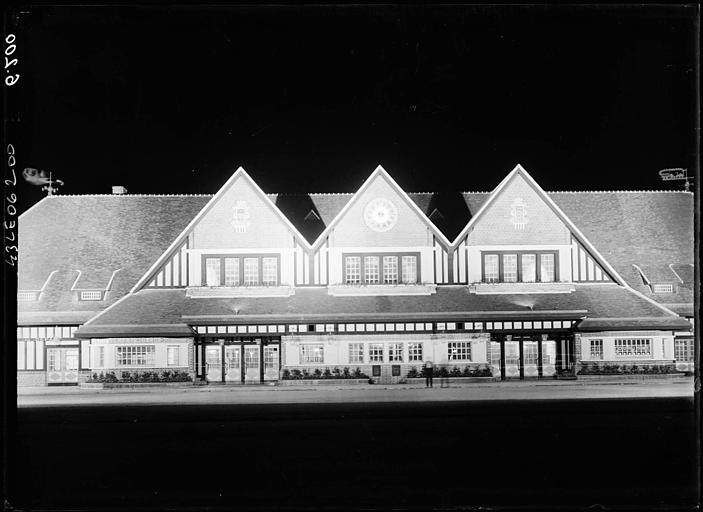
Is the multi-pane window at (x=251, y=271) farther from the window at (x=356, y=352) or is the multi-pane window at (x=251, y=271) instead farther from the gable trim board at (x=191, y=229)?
the window at (x=356, y=352)

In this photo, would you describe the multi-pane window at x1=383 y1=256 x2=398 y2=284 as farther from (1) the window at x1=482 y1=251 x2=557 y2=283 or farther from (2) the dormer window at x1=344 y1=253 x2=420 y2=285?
(1) the window at x1=482 y1=251 x2=557 y2=283

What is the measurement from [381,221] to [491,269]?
238cm

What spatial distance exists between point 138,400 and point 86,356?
1.69 m

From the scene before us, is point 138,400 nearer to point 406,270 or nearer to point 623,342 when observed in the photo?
point 406,270

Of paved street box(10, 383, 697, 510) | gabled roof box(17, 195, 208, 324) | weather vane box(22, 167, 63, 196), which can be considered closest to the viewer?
paved street box(10, 383, 697, 510)

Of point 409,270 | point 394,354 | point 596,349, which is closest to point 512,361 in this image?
point 596,349

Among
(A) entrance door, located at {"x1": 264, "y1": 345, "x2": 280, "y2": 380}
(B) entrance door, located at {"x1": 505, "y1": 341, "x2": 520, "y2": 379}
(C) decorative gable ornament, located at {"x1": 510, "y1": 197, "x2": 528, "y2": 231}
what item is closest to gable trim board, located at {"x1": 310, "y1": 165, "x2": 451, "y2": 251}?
(C) decorative gable ornament, located at {"x1": 510, "y1": 197, "x2": 528, "y2": 231}

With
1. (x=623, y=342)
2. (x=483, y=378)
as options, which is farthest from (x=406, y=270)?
(x=623, y=342)

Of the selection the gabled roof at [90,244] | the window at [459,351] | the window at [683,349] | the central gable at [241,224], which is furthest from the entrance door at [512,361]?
the gabled roof at [90,244]

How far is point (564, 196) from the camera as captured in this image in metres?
13.8

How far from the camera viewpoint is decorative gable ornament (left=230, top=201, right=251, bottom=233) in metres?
14.7

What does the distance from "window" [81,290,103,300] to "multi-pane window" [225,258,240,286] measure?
2.40m

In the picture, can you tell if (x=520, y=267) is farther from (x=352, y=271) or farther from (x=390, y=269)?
(x=352, y=271)

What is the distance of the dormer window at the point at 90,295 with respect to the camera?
14.1m
